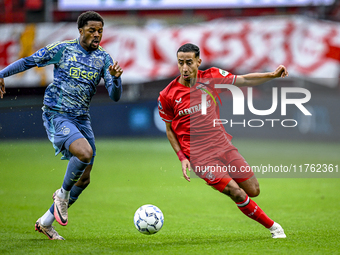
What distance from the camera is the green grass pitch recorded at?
178 inches

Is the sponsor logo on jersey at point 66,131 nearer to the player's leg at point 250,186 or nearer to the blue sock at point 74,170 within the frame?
the blue sock at point 74,170

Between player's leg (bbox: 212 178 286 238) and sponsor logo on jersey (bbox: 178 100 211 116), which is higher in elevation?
sponsor logo on jersey (bbox: 178 100 211 116)

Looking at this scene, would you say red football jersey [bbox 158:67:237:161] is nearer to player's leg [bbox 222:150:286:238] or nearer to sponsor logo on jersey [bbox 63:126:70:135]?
player's leg [bbox 222:150:286:238]

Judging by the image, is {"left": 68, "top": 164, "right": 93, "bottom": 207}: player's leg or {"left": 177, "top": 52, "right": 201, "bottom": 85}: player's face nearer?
{"left": 177, "top": 52, "right": 201, "bottom": 85}: player's face

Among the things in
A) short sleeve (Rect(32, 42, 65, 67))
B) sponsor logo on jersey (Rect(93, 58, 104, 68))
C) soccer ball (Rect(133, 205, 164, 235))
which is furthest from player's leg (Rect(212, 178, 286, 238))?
short sleeve (Rect(32, 42, 65, 67))

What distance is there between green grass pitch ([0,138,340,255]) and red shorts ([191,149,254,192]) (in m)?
0.64

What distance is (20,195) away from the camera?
27.1 ft

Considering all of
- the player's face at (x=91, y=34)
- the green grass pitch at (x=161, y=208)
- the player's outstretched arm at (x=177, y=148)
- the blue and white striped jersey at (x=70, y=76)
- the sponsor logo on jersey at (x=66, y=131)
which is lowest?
the green grass pitch at (x=161, y=208)

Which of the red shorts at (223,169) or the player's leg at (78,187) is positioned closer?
the red shorts at (223,169)

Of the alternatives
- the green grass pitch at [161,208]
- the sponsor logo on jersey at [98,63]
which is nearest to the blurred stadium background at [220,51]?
the green grass pitch at [161,208]

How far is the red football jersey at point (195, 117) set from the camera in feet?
16.5

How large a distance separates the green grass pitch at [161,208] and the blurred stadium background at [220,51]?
15.2ft

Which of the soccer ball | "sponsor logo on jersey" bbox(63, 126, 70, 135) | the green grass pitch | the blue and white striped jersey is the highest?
the blue and white striped jersey

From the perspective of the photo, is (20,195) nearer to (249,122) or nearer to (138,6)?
(249,122)
